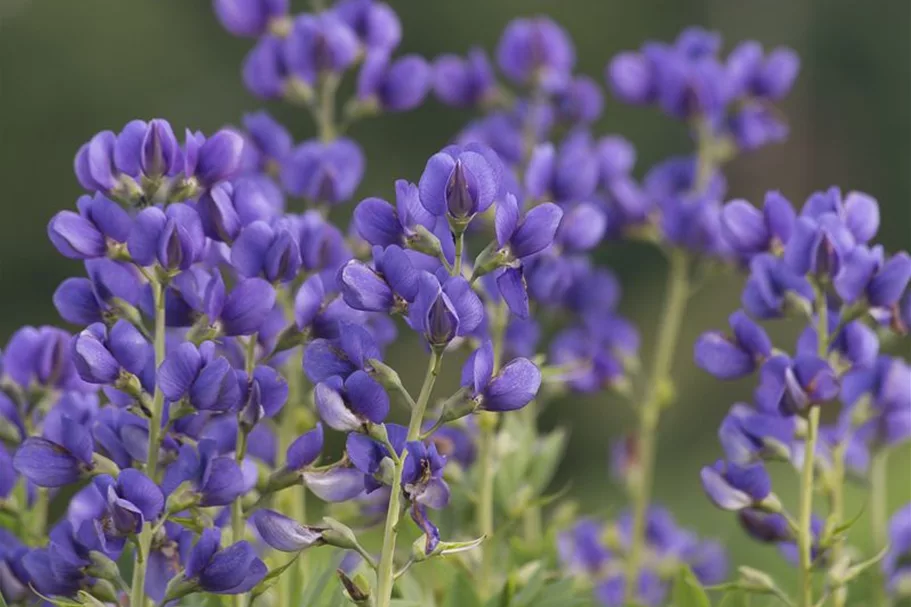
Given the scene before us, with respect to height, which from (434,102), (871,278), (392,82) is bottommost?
(871,278)

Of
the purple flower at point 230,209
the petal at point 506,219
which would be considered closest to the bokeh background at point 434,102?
the purple flower at point 230,209

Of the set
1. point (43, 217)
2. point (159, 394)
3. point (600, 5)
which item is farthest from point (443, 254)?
point (600, 5)

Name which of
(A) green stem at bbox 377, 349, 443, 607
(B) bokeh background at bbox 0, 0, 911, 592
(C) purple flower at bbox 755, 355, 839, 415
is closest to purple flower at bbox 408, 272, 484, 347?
(A) green stem at bbox 377, 349, 443, 607

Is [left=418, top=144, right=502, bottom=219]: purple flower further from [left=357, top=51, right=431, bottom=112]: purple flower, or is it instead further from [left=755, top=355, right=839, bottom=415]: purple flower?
[left=357, top=51, right=431, bottom=112]: purple flower

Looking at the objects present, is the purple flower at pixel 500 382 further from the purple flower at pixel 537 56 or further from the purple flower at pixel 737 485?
the purple flower at pixel 537 56

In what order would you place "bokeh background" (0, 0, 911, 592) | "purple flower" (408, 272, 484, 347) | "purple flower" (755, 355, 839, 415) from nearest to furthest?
"purple flower" (408, 272, 484, 347), "purple flower" (755, 355, 839, 415), "bokeh background" (0, 0, 911, 592)

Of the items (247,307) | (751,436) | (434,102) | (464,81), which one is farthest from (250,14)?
(434,102)

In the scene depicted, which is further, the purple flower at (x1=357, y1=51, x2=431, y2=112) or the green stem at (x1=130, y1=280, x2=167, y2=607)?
the purple flower at (x1=357, y1=51, x2=431, y2=112)

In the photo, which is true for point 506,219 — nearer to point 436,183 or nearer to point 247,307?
point 436,183
